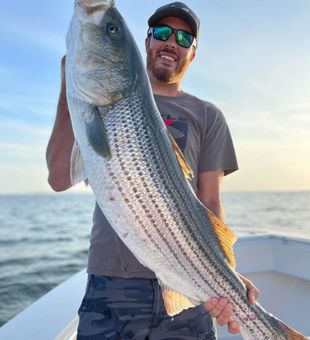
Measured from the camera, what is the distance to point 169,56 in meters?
3.36

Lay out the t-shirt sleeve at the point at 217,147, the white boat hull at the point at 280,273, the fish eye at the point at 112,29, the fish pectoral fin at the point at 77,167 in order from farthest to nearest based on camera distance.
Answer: the white boat hull at the point at 280,273 → the t-shirt sleeve at the point at 217,147 → the fish eye at the point at 112,29 → the fish pectoral fin at the point at 77,167

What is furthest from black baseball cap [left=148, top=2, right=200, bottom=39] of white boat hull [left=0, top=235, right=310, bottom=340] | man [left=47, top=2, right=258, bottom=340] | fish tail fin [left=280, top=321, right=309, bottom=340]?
white boat hull [left=0, top=235, right=310, bottom=340]

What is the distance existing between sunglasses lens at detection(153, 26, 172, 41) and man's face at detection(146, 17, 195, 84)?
0.03m

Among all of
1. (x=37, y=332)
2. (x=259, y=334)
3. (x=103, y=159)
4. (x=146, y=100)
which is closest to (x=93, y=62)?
(x=146, y=100)

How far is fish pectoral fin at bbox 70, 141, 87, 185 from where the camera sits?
2441 mm

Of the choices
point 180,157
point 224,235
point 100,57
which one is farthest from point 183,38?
point 224,235

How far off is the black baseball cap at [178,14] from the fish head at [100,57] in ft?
3.19

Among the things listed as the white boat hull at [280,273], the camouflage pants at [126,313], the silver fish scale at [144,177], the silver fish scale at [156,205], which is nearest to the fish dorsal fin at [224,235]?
the silver fish scale at [156,205]

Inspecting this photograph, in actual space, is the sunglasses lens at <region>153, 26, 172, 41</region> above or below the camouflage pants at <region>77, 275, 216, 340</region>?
above

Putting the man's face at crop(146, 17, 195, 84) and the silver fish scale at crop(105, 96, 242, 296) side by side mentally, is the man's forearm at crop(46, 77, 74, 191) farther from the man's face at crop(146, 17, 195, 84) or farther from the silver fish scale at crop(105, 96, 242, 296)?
the man's face at crop(146, 17, 195, 84)

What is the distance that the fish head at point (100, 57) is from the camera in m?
2.46

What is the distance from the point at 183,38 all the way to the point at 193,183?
121cm

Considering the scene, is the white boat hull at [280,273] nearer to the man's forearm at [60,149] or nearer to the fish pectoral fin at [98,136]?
the man's forearm at [60,149]

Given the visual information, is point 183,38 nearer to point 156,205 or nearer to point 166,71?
point 166,71
